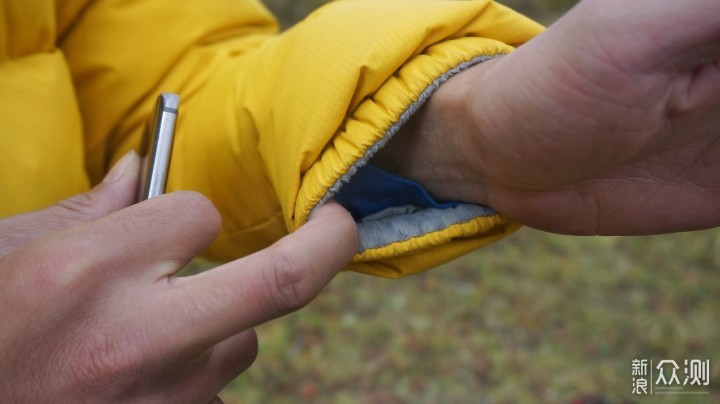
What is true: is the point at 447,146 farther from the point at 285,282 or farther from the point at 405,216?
the point at 285,282

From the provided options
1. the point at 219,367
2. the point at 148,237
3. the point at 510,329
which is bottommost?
the point at 510,329

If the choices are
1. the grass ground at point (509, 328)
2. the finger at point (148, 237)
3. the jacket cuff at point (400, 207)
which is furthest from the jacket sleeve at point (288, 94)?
the grass ground at point (509, 328)

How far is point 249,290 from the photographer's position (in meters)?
0.50

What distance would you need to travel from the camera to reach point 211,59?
32.8 inches

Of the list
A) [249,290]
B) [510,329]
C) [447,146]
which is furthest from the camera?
[510,329]

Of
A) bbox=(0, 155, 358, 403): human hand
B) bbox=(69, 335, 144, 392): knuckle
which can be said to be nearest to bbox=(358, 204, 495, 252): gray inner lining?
bbox=(0, 155, 358, 403): human hand

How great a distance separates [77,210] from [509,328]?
1.13 m

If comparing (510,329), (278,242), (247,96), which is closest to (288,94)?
(247,96)

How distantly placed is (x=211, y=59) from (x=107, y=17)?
0.39 feet

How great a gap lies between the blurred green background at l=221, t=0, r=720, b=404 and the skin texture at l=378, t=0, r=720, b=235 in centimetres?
90

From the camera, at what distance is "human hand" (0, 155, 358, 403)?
496mm

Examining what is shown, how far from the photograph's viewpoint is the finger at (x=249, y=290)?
490 mm

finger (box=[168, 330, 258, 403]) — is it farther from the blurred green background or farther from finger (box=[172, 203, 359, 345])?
the blurred green background

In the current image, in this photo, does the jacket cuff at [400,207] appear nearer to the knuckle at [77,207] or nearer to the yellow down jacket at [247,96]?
the yellow down jacket at [247,96]
